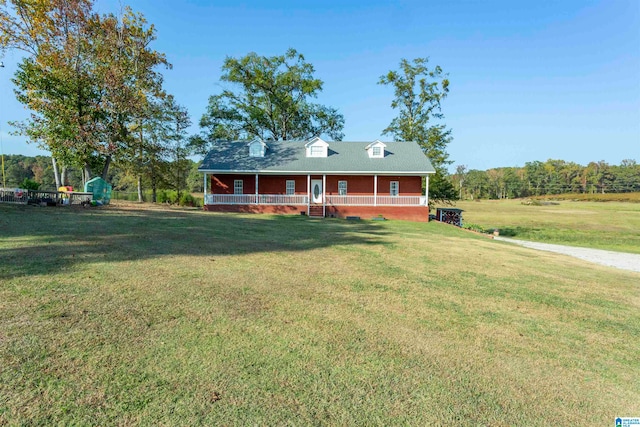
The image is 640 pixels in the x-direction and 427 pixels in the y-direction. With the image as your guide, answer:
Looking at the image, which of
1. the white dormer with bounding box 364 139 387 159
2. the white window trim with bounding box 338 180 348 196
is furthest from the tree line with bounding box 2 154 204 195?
the white dormer with bounding box 364 139 387 159

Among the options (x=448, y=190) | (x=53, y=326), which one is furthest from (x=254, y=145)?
(x=53, y=326)

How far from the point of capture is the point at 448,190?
1261 inches

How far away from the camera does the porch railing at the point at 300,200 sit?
24.7m

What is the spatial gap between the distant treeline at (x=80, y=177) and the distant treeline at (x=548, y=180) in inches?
2967

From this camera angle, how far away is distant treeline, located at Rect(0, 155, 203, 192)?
33.1 meters

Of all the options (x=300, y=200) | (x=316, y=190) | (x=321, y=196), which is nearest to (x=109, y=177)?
(x=300, y=200)

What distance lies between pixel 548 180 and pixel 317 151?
356ft

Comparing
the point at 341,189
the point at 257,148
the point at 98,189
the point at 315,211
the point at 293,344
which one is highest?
the point at 257,148

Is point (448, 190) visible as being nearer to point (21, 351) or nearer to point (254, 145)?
point (254, 145)

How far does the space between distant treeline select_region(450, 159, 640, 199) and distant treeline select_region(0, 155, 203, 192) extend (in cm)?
7537

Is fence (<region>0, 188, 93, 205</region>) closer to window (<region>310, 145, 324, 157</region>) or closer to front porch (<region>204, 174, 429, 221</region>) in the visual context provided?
front porch (<region>204, 174, 429, 221</region>)

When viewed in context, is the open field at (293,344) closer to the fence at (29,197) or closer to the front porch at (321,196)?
the fence at (29,197)

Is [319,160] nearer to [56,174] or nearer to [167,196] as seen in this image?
[167,196]

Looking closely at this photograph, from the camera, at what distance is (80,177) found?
60.5 metres
